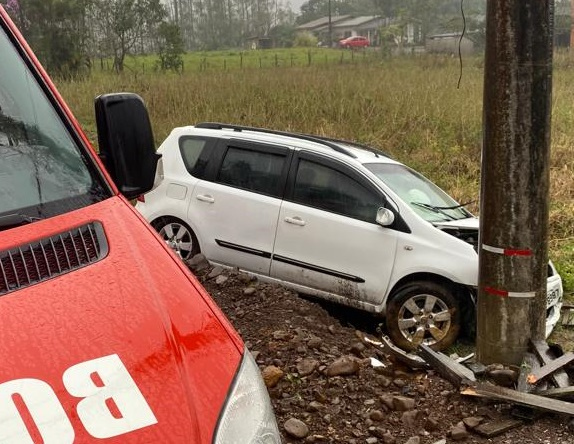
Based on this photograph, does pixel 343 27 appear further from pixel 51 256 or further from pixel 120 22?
pixel 51 256

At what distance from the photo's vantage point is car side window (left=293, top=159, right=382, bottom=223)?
5.76 metres

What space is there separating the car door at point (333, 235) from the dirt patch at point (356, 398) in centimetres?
74

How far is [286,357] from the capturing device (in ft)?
14.3

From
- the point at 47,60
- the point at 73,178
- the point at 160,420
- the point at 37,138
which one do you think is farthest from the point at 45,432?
the point at 47,60

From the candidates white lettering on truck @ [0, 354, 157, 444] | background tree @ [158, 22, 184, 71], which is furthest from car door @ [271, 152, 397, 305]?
background tree @ [158, 22, 184, 71]

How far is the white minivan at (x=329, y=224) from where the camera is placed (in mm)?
5520

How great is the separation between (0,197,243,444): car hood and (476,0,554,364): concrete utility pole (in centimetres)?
229

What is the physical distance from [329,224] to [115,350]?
14.1 ft

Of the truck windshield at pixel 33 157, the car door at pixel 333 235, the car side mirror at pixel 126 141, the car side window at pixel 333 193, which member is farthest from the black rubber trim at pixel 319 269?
the truck windshield at pixel 33 157

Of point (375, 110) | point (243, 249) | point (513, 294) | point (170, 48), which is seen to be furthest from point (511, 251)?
point (170, 48)

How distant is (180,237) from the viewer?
21.9 ft

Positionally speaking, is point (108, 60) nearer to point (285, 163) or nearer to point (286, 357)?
point (285, 163)

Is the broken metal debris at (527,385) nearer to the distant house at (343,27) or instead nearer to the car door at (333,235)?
the car door at (333,235)

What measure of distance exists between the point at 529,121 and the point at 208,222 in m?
3.65
